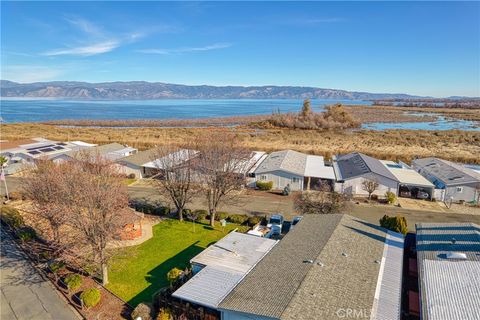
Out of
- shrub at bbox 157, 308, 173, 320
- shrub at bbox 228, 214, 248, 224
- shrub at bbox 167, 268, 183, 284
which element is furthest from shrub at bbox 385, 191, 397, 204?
shrub at bbox 157, 308, 173, 320

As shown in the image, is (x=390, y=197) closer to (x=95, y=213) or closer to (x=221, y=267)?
(x=221, y=267)

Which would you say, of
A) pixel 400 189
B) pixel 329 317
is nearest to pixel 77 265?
pixel 329 317

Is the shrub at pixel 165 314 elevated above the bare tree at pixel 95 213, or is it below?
below

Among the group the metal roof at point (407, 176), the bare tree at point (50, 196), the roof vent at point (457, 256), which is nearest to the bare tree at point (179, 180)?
the bare tree at point (50, 196)

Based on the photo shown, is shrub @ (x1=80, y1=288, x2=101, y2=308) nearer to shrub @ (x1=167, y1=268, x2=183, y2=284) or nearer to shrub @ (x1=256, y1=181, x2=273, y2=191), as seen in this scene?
shrub @ (x1=167, y1=268, x2=183, y2=284)

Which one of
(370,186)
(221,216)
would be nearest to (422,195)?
(370,186)

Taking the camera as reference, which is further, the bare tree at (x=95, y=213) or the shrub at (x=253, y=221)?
the shrub at (x=253, y=221)

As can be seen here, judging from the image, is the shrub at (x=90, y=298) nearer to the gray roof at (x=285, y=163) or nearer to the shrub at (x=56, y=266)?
the shrub at (x=56, y=266)

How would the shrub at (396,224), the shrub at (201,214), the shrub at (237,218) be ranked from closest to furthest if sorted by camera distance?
1. the shrub at (396,224)
2. the shrub at (237,218)
3. the shrub at (201,214)
